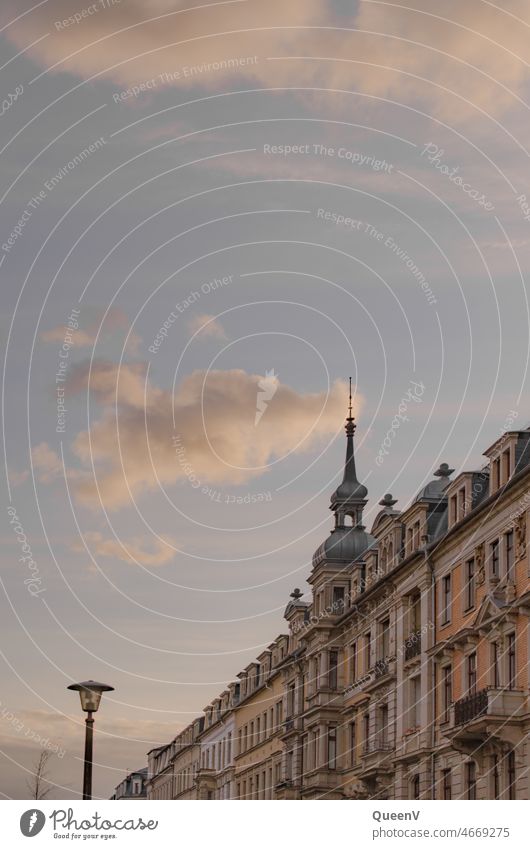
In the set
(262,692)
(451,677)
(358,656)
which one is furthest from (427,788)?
(262,692)

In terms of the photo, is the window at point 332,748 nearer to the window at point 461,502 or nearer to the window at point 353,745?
the window at point 353,745

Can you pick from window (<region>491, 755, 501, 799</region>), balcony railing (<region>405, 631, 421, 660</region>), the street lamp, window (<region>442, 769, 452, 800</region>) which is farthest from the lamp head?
balcony railing (<region>405, 631, 421, 660</region>)

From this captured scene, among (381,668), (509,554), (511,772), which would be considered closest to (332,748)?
(381,668)

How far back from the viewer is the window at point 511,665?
42.2 metres

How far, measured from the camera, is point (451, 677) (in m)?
48.8

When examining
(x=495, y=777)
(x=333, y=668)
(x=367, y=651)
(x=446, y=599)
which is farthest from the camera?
(x=333, y=668)

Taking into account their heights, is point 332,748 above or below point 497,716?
above

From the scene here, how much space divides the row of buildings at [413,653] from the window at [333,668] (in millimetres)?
54

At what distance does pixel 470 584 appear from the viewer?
156 feet

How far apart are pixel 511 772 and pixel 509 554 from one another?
6.90m

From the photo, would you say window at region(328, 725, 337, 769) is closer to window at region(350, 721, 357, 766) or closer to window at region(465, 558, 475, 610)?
window at region(350, 721, 357, 766)

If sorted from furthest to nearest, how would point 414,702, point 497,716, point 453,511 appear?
point 414,702 < point 453,511 < point 497,716

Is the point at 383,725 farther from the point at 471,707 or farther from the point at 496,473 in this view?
the point at 496,473

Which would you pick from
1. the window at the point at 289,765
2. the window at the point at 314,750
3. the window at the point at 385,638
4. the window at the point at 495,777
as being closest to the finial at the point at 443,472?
the window at the point at 385,638
